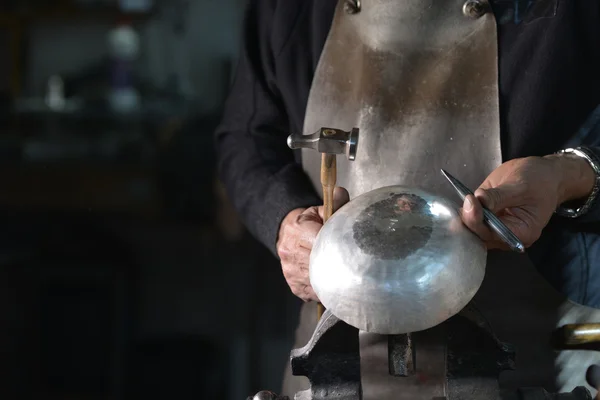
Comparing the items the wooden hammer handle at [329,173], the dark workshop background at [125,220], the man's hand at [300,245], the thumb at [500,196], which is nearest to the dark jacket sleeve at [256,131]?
the man's hand at [300,245]

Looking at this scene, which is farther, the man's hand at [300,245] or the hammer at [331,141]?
the man's hand at [300,245]

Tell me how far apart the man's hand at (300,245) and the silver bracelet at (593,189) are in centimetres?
24

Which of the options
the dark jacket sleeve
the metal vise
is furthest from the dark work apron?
the metal vise

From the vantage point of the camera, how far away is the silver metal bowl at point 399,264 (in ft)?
1.88

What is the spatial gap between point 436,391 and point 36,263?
A: 1.22 m

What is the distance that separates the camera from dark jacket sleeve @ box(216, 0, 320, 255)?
3.18 ft

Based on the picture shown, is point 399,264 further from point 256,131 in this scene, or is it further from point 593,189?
point 256,131

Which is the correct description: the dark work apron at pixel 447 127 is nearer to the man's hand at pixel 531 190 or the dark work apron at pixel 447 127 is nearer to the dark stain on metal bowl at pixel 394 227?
the man's hand at pixel 531 190

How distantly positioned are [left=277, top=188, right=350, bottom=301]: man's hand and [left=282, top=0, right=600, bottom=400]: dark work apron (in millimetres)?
76

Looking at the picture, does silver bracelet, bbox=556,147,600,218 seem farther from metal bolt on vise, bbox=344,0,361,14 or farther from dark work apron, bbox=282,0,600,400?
metal bolt on vise, bbox=344,0,361,14

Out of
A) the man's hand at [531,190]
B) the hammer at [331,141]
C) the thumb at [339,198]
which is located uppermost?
the hammer at [331,141]

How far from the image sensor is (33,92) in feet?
6.07

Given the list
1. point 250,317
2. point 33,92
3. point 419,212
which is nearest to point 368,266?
point 419,212

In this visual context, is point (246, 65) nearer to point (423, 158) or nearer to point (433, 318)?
point (423, 158)
